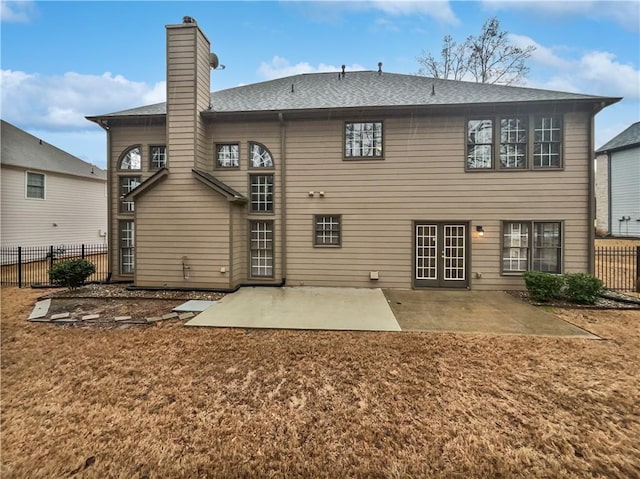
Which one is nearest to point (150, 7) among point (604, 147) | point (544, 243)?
point (544, 243)

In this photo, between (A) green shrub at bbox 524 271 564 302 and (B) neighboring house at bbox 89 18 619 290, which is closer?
(A) green shrub at bbox 524 271 564 302

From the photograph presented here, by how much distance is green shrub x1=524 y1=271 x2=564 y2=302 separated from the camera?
7.34m

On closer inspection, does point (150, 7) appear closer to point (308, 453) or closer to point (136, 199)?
point (136, 199)

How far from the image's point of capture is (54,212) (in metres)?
15.9

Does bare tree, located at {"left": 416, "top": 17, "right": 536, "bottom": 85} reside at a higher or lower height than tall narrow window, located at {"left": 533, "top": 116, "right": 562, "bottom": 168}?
higher

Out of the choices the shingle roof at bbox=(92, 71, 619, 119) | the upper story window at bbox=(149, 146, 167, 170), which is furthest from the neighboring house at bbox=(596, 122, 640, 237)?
the upper story window at bbox=(149, 146, 167, 170)

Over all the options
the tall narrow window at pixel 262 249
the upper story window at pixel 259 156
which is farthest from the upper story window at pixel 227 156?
the tall narrow window at pixel 262 249

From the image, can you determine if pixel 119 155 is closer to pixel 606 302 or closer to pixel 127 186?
pixel 127 186

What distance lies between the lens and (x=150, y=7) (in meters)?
10.6

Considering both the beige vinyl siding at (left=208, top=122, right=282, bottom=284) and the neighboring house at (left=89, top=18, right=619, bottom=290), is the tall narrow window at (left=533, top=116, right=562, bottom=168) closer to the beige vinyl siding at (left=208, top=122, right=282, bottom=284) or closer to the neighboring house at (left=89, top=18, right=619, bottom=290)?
the neighboring house at (left=89, top=18, right=619, bottom=290)

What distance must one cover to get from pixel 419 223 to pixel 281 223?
4313 millimetres

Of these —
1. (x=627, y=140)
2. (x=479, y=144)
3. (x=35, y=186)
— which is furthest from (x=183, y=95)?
(x=627, y=140)

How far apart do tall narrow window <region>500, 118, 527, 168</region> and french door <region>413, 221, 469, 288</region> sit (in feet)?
7.58

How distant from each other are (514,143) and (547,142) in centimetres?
88
